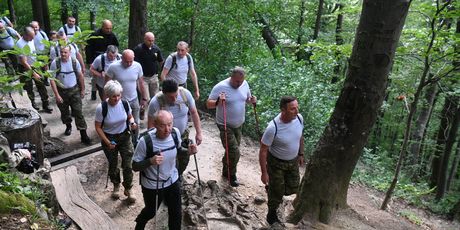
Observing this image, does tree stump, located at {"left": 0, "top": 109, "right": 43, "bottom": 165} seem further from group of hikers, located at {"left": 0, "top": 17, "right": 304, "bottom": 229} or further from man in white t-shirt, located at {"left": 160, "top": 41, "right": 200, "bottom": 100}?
man in white t-shirt, located at {"left": 160, "top": 41, "right": 200, "bottom": 100}

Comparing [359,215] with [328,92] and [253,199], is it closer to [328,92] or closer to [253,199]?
[253,199]

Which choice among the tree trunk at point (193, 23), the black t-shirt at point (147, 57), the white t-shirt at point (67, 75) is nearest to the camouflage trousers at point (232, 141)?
the black t-shirt at point (147, 57)

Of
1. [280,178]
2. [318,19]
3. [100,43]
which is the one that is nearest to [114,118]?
[280,178]

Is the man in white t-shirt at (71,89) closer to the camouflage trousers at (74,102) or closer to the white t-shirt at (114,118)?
the camouflage trousers at (74,102)

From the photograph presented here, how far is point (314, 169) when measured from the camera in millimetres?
5734

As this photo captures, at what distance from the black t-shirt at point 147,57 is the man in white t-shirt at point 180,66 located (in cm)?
68

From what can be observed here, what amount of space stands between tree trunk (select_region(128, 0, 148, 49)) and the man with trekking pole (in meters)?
6.68

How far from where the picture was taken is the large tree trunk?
4.87 metres

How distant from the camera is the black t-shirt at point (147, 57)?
352 inches

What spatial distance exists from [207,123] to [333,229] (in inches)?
252

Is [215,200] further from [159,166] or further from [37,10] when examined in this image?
[37,10]

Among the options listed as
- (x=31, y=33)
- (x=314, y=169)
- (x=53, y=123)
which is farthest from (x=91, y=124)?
(x=314, y=169)

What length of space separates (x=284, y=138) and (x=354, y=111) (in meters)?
1.05

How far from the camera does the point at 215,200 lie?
20.9ft
